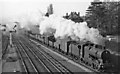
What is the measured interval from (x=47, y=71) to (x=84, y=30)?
8.00 metres

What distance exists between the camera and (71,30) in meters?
37.8

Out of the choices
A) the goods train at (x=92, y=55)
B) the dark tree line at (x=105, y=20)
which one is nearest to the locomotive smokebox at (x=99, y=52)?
the goods train at (x=92, y=55)

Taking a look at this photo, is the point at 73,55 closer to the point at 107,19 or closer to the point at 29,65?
the point at 29,65

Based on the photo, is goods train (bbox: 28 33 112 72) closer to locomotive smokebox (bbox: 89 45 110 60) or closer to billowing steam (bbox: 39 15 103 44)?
locomotive smokebox (bbox: 89 45 110 60)

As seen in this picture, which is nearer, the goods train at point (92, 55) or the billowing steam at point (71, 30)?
the goods train at point (92, 55)

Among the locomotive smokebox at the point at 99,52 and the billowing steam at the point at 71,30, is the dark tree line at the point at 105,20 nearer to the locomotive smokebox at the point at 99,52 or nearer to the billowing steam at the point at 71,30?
the billowing steam at the point at 71,30

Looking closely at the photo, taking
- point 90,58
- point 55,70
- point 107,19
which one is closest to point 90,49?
point 90,58

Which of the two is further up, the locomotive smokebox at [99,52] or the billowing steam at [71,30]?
the billowing steam at [71,30]

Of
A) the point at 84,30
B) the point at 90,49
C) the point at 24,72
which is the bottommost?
the point at 24,72

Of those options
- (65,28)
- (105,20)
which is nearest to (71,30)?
(65,28)

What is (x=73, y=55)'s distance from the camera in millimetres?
36938

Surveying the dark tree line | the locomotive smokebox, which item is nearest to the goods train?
the locomotive smokebox

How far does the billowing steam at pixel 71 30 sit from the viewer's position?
3138cm

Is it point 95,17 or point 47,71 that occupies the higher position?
point 95,17
